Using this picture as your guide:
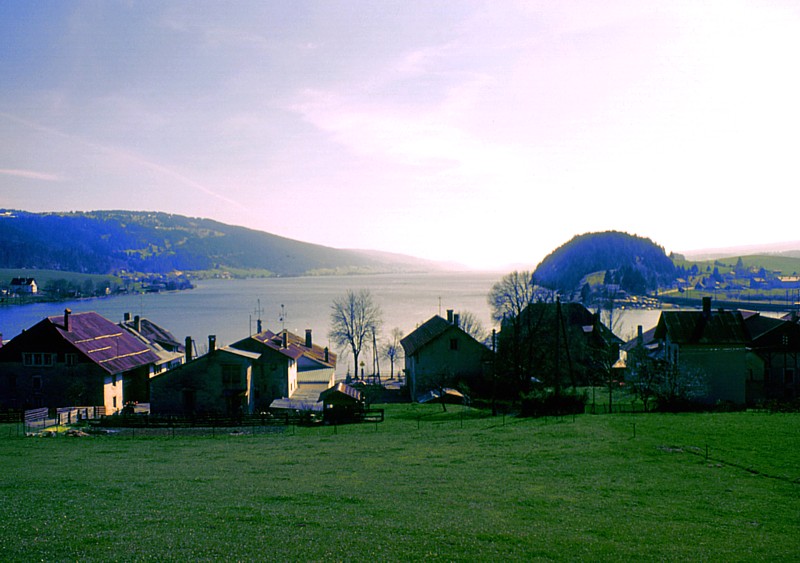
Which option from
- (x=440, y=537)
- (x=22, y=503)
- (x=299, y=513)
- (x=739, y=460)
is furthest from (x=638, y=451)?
(x=22, y=503)

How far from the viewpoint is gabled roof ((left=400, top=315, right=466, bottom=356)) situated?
50.9 metres

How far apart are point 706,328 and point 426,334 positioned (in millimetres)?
25250

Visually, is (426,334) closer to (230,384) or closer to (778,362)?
(230,384)

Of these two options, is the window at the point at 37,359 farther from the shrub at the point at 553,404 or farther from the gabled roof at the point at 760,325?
the gabled roof at the point at 760,325

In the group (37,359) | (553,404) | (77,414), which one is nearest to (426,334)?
(553,404)

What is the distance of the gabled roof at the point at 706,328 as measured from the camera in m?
42.2

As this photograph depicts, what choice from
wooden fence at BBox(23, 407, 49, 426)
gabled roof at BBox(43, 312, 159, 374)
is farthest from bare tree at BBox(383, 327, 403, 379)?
wooden fence at BBox(23, 407, 49, 426)

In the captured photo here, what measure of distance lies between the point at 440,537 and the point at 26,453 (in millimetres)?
22235

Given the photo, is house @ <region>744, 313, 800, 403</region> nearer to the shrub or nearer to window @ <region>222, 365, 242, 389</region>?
the shrub

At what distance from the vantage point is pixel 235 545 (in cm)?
1154

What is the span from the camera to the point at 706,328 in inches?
1682

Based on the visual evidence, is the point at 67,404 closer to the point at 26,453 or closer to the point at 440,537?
the point at 26,453

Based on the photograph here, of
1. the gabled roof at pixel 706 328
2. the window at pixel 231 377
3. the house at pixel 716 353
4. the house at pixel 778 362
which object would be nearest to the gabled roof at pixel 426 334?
the window at pixel 231 377

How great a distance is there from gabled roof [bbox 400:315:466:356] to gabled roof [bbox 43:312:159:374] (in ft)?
86.7
